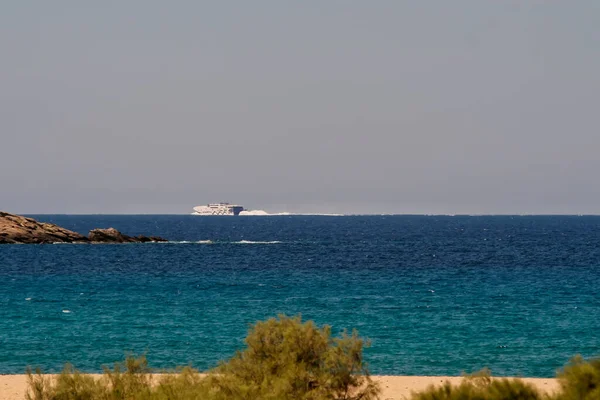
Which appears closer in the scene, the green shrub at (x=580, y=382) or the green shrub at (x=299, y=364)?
the green shrub at (x=580, y=382)

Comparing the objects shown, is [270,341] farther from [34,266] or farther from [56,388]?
[34,266]

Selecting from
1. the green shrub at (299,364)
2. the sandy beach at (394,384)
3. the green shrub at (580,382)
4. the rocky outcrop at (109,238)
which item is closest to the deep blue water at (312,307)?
the sandy beach at (394,384)

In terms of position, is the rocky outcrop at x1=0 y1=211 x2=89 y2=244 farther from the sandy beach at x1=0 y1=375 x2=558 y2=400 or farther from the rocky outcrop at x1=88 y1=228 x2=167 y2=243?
the sandy beach at x1=0 y1=375 x2=558 y2=400

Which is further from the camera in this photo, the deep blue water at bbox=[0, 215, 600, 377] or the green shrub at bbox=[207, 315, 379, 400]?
the deep blue water at bbox=[0, 215, 600, 377]

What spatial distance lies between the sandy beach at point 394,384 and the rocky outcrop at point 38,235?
105m

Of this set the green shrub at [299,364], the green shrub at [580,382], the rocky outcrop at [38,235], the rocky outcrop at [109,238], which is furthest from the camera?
the rocky outcrop at [109,238]

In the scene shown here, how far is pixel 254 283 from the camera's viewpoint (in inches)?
2717

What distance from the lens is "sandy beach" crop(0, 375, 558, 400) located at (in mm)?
26375

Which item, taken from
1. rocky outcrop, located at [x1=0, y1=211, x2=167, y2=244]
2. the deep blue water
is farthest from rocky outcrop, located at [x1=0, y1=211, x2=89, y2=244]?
the deep blue water

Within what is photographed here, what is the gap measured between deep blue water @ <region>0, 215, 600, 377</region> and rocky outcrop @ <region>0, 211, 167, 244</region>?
3067 cm

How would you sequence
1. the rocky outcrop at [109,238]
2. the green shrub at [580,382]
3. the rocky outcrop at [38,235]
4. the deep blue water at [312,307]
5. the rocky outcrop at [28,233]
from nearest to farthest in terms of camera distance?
1. the green shrub at [580,382]
2. the deep blue water at [312,307]
3. the rocky outcrop at [28,233]
4. the rocky outcrop at [38,235]
5. the rocky outcrop at [109,238]

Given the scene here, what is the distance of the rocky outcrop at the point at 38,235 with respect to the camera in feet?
426

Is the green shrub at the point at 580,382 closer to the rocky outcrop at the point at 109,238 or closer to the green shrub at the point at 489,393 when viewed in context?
the green shrub at the point at 489,393

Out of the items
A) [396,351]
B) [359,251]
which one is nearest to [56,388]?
[396,351]
